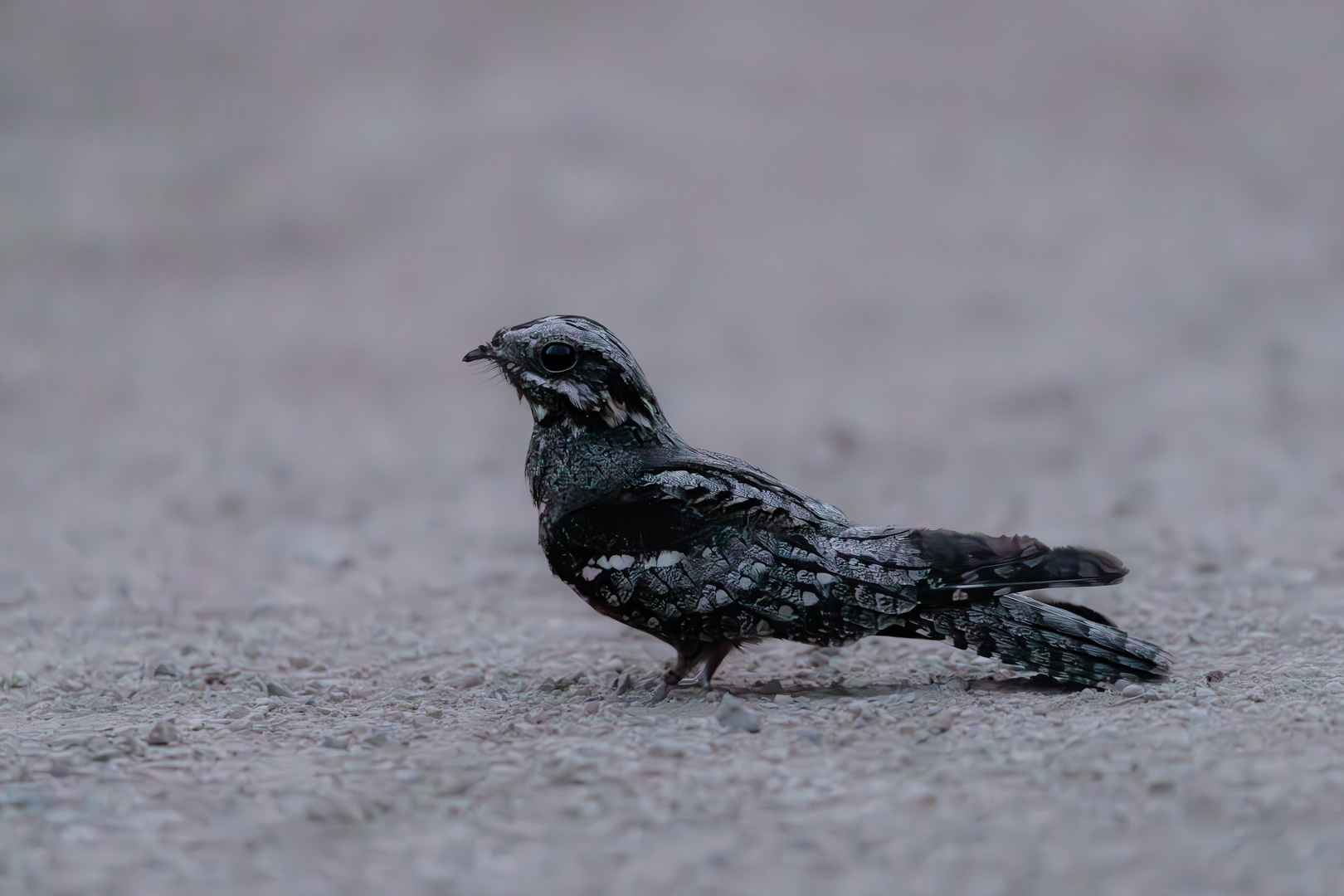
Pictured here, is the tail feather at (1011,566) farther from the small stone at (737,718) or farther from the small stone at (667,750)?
the small stone at (667,750)

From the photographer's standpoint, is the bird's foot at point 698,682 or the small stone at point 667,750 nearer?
the small stone at point 667,750

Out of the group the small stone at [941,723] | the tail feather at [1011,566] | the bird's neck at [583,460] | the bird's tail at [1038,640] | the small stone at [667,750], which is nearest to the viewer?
the small stone at [667,750]

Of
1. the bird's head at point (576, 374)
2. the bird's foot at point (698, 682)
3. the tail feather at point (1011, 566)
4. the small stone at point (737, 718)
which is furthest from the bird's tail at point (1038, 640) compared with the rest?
the bird's head at point (576, 374)

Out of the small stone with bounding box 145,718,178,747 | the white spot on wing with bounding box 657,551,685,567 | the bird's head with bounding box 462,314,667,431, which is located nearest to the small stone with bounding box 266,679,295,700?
the small stone with bounding box 145,718,178,747

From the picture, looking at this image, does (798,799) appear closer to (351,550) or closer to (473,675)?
(473,675)

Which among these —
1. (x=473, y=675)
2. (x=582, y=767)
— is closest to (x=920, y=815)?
(x=582, y=767)

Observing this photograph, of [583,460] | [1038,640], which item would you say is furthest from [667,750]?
[1038,640]

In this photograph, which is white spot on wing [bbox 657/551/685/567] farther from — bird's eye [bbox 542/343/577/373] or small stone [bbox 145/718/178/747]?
small stone [bbox 145/718/178/747]
